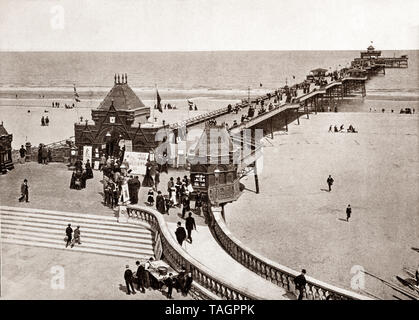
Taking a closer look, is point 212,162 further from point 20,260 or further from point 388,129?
point 388,129

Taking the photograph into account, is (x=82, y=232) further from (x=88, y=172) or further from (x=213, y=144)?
(x=213, y=144)

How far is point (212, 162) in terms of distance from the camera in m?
21.9

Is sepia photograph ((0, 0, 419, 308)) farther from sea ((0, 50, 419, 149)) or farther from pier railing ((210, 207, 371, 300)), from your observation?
sea ((0, 50, 419, 149))

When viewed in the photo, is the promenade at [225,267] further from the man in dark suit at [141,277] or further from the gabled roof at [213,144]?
the gabled roof at [213,144]

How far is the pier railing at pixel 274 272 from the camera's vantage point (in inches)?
525

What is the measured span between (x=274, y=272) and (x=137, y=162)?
1205 centimetres

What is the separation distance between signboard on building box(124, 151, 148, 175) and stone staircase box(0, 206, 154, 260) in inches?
249

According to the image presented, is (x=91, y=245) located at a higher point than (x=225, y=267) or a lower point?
higher

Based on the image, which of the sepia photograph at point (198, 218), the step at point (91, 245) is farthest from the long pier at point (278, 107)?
the step at point (91, 245)

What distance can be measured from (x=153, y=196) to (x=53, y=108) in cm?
5057

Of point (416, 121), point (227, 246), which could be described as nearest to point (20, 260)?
point (227, 246)

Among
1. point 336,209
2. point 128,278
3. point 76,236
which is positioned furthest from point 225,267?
point 336,209

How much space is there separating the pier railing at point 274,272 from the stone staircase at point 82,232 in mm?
2678

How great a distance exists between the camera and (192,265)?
14461 mm
